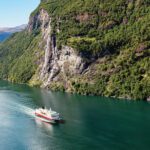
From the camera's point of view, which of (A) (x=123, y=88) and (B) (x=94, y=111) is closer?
(B) (x=94, y=111)

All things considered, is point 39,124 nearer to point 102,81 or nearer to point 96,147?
point 96,147

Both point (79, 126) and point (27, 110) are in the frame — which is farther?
point (27, 110)

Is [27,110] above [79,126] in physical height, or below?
above

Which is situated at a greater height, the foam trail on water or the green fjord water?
the foam trail on water

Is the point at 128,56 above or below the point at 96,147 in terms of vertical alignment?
above

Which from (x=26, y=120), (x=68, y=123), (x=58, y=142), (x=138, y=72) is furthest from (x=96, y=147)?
(x=138, y=72)

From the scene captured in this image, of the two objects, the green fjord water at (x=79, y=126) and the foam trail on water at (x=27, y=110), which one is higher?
the foam trail on water at (x=27, y=110)

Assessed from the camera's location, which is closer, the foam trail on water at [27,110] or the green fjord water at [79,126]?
the green fjord water at [79,126]

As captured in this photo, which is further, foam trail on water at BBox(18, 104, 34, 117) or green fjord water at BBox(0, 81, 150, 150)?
foam trail on water at BBox(18, 104, 34, 117)
